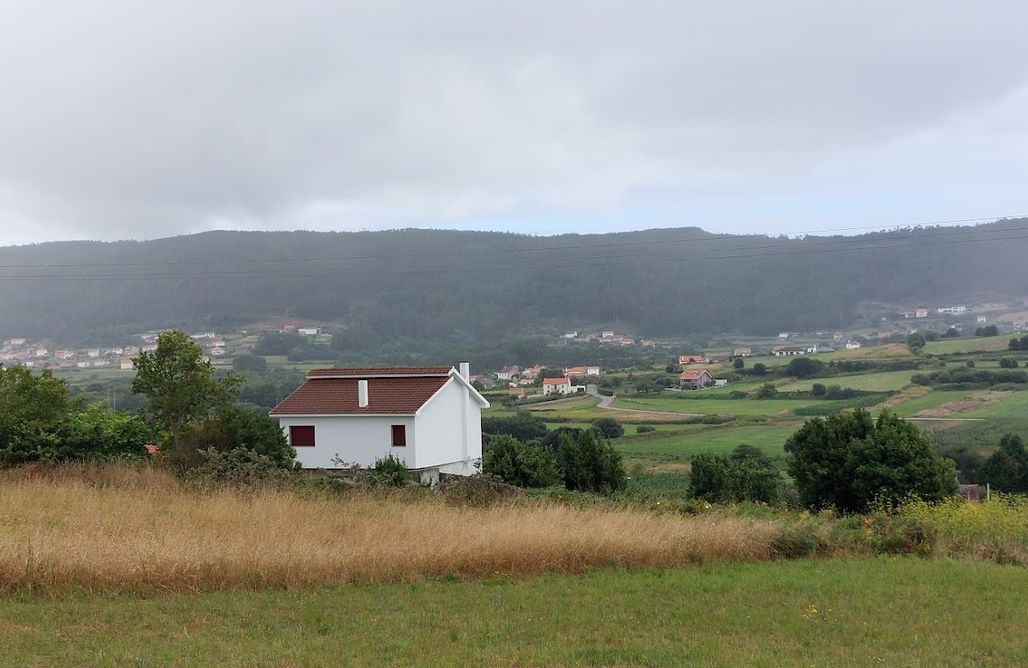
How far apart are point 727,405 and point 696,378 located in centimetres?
1491

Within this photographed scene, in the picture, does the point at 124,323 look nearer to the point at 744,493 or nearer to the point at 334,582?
the point at 744,493

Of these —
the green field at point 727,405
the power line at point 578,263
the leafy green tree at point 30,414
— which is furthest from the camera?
the power line at point 578,263

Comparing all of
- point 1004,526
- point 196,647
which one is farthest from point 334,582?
point 1004,526

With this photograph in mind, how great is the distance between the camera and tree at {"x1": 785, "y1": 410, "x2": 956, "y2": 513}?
120ft

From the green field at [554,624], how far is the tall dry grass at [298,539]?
39 centimetres

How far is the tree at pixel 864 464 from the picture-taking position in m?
36.6

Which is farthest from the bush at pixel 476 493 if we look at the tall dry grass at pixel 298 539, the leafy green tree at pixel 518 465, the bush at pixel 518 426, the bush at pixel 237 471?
the bush at pixel 518 426

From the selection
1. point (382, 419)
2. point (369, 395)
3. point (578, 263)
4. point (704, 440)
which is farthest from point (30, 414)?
point (578, 263)

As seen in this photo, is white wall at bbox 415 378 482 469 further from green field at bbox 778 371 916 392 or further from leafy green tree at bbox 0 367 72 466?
green field at bbox 778 371 916 392

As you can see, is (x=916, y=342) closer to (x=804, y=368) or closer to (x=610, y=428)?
(x=804, y=368)

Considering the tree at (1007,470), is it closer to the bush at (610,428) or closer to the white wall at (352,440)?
the bush at (610,428)

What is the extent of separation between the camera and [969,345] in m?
104

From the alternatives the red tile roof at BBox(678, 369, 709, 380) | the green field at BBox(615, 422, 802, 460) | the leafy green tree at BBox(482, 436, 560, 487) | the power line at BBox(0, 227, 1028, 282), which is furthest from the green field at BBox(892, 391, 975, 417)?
the power line at BBox(0, 227, 1028, 282)

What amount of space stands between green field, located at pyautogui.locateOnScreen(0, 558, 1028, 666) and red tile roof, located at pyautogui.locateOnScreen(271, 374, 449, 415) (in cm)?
3050
